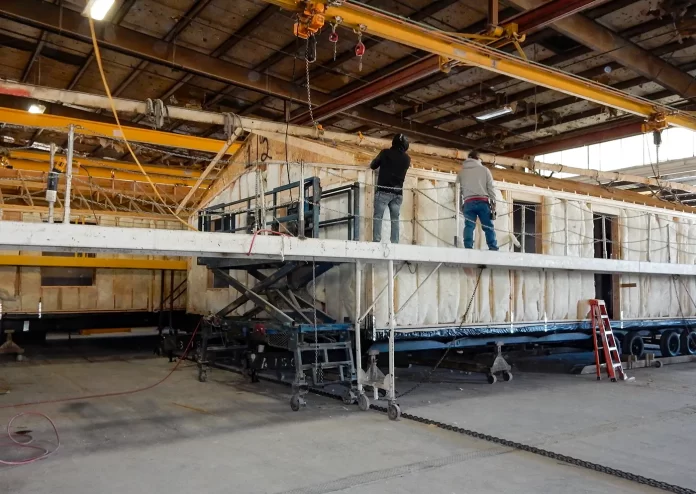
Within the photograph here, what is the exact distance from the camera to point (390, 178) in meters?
8.95

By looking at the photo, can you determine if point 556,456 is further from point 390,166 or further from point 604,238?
point 604,238

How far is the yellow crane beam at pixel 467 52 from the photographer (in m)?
8.98

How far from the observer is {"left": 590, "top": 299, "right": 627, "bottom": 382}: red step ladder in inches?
458

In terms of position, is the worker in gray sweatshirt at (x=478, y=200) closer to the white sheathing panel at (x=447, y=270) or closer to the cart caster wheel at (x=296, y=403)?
the white sheathing panel at (x=447, y=270)

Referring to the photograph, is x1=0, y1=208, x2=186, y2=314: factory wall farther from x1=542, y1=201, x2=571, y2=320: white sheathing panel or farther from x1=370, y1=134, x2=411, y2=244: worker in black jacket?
x1=542, y1=201, x2=571, y2=320: white sheathing panel

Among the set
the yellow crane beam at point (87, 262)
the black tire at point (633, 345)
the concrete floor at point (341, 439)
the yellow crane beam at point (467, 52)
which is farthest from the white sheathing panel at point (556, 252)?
the yellow crane beam at point (87, 262)

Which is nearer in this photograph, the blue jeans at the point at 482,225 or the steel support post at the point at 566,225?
the blue jeans at the point at 482,225

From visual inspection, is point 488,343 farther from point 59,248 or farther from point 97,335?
point 97,335

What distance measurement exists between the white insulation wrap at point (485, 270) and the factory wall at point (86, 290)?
2.44 m

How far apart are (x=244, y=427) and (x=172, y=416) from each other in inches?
51.5

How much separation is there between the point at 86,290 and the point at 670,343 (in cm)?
1644

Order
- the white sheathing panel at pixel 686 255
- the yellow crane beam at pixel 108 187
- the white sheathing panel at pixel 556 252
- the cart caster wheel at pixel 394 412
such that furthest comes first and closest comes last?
the yellow crane beam at pixel 108 187
the white sheathing panel at pixel 686 255
the white sheathing panel at pixel 556 252
the cart caster wheel at pixel 394 412

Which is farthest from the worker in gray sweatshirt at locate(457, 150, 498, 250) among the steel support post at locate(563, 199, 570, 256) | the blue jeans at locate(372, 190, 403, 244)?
the steel support post at locate(563, 199, 570, 256)

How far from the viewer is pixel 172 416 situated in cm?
809
